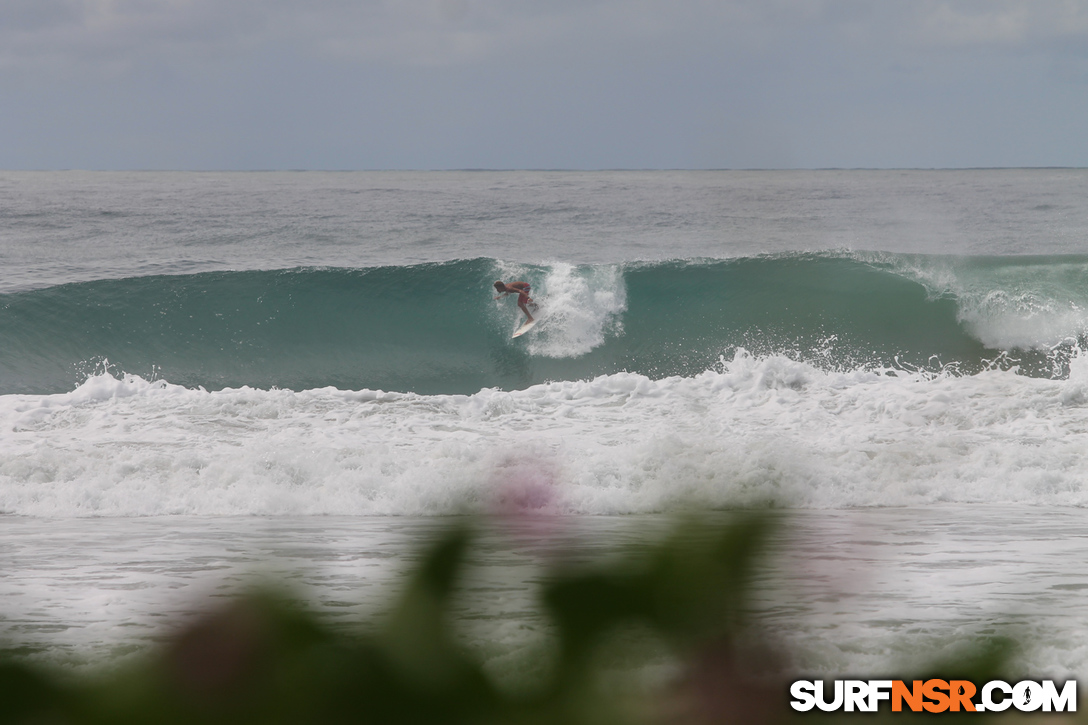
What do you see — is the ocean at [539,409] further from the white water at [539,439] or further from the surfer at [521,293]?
the surfer at [521,293]

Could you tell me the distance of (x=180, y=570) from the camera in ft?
18.6

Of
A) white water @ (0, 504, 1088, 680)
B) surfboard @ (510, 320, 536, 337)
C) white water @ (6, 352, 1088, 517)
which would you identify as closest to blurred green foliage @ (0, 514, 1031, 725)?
white water @ (0, 504, 1088, 680)

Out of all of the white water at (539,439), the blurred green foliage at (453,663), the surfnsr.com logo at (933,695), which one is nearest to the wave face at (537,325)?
the white water at (539,439)

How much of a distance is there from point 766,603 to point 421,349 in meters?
16.7

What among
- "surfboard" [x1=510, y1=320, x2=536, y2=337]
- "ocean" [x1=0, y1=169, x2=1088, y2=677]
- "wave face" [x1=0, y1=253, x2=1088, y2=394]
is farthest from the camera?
"surfboard" [x1=510, y1=320, x2=536, y2=337]

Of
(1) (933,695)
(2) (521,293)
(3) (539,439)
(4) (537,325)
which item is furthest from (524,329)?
(1) (933,695)

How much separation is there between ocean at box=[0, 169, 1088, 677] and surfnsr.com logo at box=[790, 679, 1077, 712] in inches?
0.6

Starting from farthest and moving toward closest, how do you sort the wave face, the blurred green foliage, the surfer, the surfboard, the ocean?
the surfer < the surfboard < the wave face < the ocean < the blurred green foliage

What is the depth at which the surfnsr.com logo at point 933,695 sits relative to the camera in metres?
0.44

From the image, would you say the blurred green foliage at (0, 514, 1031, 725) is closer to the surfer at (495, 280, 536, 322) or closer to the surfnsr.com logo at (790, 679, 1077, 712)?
the surfnsr.com logo at (790, 679, 1077, 712)

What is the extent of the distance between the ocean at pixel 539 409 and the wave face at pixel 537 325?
0.08 meters

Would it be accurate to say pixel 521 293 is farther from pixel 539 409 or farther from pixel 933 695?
pixel 933 695

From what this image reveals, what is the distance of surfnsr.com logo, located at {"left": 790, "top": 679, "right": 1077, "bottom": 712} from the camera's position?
442 millimetres

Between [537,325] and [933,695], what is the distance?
16.5 metres
